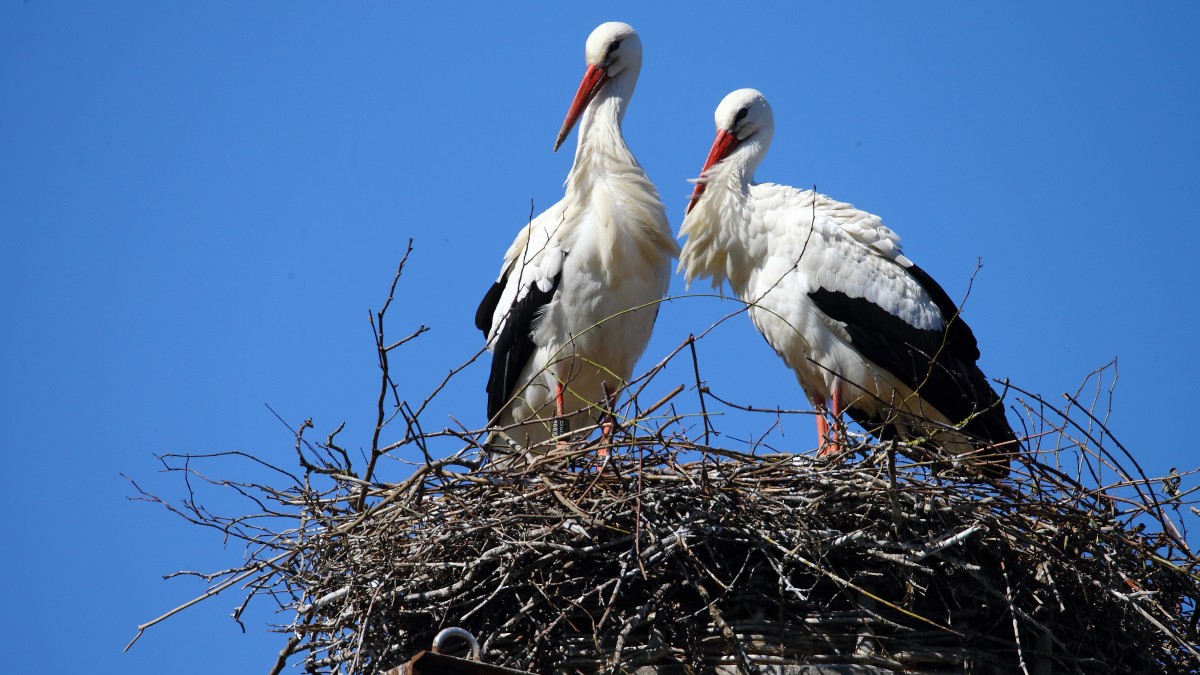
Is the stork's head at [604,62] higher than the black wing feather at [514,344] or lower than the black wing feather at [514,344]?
higher

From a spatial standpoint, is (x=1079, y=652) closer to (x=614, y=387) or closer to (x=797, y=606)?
(x=797, y=606)

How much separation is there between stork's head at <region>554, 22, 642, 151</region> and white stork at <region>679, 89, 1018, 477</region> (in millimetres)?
732

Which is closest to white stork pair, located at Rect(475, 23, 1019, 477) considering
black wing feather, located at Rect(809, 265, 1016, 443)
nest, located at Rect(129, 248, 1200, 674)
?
black wing feather, located at Rect(809, 265, 1016, 443)

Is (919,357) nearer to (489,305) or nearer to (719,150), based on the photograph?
(719,150)

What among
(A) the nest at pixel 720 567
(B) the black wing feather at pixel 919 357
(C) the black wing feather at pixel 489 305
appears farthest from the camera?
(C) the black wing feather at pixel 489 305

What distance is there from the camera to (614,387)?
250 inches

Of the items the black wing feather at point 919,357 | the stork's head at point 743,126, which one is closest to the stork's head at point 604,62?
the stork's head at point 743,126

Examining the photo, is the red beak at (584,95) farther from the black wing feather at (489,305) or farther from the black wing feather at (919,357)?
the black wing feather at (919,357)

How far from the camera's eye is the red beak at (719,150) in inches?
261

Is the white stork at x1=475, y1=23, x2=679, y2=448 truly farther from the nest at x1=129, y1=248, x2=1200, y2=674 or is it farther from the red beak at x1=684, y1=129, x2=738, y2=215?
the nest at x1=129, y1=248, x2=1200, y2=674

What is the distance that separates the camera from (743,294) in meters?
6.27

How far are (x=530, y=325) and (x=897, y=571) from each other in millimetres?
2425

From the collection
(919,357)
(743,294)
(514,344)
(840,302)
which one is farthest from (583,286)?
(919,357)

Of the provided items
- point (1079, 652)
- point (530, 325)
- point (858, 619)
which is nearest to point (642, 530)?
point (858, 619)
